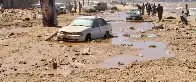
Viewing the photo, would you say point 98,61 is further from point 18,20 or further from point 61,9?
point 61,9

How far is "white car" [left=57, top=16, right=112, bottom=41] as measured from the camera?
19.9m

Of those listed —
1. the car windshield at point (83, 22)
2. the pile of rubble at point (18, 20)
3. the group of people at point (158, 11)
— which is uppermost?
the car windshield at point (83, 22)

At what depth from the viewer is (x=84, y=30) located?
2005cm

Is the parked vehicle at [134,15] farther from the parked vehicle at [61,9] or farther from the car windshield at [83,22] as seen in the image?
the car windshield at [83,22]

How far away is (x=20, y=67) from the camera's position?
40.7 ft

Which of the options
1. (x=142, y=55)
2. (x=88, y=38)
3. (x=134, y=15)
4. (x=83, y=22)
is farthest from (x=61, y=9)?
(x=142, y=55)

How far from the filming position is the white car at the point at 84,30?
19859mm

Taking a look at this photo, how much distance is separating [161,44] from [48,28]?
9.30 meters

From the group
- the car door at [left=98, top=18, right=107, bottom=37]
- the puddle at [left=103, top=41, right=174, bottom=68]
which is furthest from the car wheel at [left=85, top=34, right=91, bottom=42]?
the puddle at [left=103, top=41, right=174, bottom=68]

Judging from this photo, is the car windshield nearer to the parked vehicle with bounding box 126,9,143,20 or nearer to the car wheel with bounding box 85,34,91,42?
the car wheel with bounding box 85,34,91,42

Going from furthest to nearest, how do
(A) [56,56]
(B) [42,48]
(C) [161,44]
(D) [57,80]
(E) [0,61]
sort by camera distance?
(C) [161,44] → (B) [42,48] → (A) [56,56] → (E) [0,61] → (D) [57,80]

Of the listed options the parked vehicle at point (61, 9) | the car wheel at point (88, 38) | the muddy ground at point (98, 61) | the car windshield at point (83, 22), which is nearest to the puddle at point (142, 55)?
the muddy ground at point (98, 61)

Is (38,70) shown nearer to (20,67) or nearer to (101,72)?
(20,67)

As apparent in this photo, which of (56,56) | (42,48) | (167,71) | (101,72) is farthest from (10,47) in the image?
(167,71)
